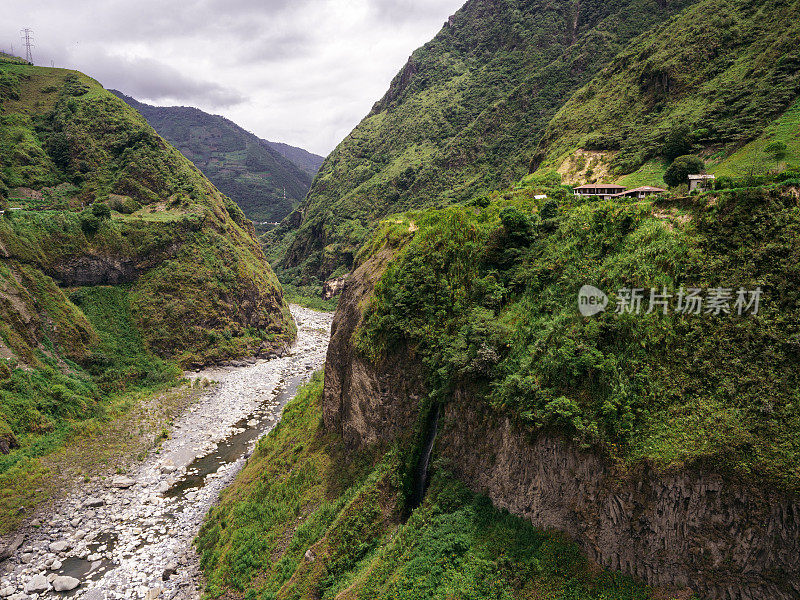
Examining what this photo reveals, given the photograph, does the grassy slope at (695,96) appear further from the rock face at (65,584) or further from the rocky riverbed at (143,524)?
the rock face at (65,584)

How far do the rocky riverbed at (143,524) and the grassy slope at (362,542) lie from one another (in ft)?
9.85

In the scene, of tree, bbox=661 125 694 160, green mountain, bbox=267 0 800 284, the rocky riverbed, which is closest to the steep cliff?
the rocky riverbed

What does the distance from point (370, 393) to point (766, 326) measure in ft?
57.3

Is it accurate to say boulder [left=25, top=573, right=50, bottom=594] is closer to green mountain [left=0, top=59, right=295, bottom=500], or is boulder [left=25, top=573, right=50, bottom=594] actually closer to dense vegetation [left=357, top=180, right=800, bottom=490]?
green mountain [left=0, top=59, right=295, bottom=500]

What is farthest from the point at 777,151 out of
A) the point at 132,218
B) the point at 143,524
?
the point at 132,218

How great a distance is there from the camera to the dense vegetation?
1188 cm

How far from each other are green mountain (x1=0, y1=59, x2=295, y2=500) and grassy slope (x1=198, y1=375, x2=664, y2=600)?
20.7 m

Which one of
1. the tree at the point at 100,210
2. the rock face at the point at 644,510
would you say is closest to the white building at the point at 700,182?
the rock face at the point at 644,510

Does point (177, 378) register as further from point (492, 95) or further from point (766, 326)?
point (492, 95)

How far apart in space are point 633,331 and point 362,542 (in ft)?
50.1

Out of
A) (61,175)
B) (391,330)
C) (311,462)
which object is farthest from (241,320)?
(391,330)

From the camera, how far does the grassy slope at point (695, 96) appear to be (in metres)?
39.9

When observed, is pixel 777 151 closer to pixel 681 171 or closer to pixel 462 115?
pixel 681 171

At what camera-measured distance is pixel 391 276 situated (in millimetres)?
23594
